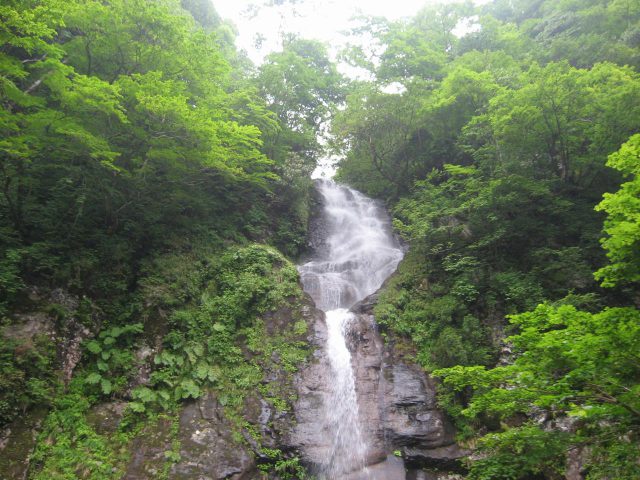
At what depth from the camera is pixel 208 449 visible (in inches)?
314

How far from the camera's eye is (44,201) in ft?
34.6

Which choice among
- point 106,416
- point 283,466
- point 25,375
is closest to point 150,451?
point 106,416

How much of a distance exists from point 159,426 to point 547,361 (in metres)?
7.78

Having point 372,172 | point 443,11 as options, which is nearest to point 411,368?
point 372,172

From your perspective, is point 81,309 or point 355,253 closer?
point 81,309

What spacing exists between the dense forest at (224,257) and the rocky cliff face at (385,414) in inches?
18.7

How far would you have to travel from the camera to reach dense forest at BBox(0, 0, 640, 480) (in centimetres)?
510

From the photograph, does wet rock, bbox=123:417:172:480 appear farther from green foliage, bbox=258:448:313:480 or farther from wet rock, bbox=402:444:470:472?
wet rock, bbox=402:444:470:472

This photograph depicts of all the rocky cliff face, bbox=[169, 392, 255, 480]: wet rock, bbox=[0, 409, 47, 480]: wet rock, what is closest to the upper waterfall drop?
the rocky cliff face

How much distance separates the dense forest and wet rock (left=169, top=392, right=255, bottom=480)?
304 millimetres

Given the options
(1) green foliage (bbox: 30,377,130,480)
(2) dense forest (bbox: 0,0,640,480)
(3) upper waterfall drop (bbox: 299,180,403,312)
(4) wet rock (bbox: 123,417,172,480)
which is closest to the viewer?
(2) dense forest (bbox: 0,0,640,480)

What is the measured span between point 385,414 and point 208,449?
4.19 meters

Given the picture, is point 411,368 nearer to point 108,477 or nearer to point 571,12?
point 108,477

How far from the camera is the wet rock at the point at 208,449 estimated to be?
24.8 ft
